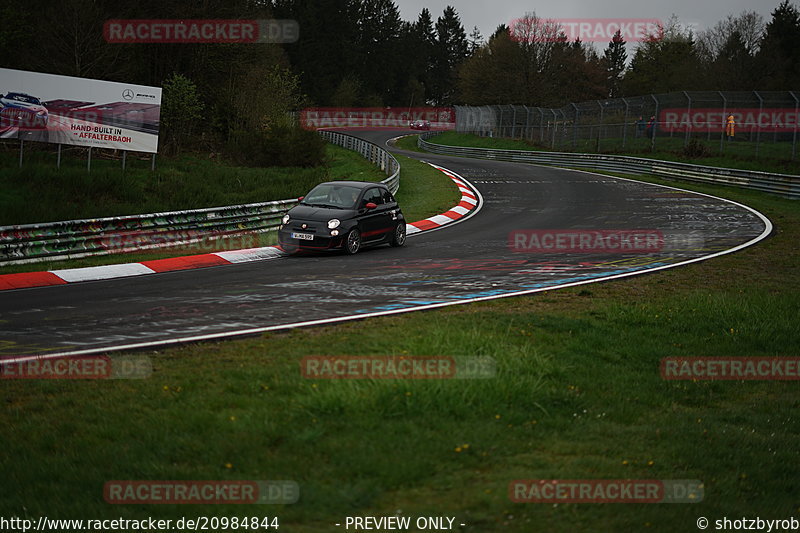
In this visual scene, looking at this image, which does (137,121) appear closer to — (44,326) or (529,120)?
(44,326)

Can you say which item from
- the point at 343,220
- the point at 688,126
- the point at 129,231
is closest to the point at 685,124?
the point at 688,126

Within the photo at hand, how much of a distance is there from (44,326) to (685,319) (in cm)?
839

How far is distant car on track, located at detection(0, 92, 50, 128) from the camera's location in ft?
70.1

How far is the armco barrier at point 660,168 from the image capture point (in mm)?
31469

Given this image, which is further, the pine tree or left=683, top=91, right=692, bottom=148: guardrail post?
the pine tree

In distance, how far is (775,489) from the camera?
5.57 metres

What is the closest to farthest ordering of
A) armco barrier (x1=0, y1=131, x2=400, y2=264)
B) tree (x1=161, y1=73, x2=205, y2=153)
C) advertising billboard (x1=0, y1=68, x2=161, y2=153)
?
armco barrier (x1=0, y1=131, x2=400, y2=264) → advertising billboard (x1=0, y1=68, x2=161, y2=153) → tree (x1=161, y1=73, x2=205, y2=153)

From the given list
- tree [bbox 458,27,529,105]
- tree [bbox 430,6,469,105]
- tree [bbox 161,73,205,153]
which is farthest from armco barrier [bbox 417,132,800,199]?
tree [bbox 430,6,469,105]
